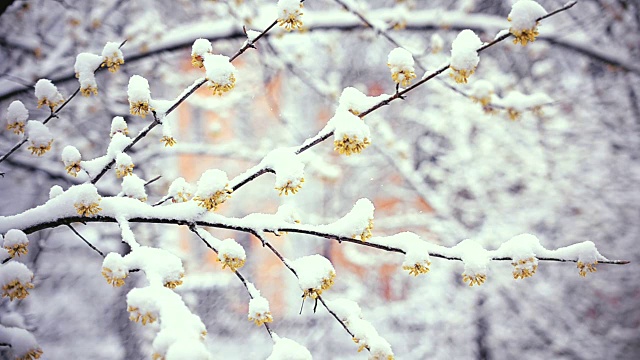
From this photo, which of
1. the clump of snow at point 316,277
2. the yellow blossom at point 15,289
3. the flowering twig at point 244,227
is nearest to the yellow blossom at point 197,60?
the flowering twig at point 244,227

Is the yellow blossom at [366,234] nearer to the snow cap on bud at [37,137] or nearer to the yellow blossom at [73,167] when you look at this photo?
the yellow blossom at [73,167]

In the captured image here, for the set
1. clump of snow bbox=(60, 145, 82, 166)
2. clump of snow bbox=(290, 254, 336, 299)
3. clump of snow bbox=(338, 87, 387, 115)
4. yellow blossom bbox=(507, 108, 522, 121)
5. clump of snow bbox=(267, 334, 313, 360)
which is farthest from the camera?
yellow blossom bbox=(507, 108, 522, 121)

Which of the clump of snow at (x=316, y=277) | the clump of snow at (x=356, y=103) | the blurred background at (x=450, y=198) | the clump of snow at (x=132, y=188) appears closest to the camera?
the clump of snow at (x=316, y=277)

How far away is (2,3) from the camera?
1.85 metres

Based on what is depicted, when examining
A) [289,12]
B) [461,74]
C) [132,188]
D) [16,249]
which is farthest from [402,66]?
[16,249]

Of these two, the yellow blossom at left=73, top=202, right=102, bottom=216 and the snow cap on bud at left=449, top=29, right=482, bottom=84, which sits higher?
the snow cap on bud at left=449, top=29, right=482, bottom=84

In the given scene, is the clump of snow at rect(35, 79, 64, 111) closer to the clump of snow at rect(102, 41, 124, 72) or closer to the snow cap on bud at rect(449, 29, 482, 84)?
the clump of snow at rect(102, 41, 124, 72)

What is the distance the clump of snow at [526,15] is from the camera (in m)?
1.17

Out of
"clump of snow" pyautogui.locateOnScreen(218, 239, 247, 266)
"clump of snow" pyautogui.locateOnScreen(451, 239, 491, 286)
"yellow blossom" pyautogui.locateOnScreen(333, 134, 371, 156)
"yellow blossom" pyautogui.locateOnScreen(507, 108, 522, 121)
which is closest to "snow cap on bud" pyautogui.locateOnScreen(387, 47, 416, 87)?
"yellow blossom" pyautogui.locateOnScreen(333, 134, 371, 156)

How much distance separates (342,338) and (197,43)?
6.19 m

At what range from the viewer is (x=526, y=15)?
1.17m

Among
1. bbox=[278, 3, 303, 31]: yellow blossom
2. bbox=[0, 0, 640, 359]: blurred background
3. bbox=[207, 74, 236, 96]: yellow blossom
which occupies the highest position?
bbox=[0, 0, 640, 359]: blurred background

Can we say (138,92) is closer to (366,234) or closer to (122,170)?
(122,170)

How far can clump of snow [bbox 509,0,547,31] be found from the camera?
3.84 ft
